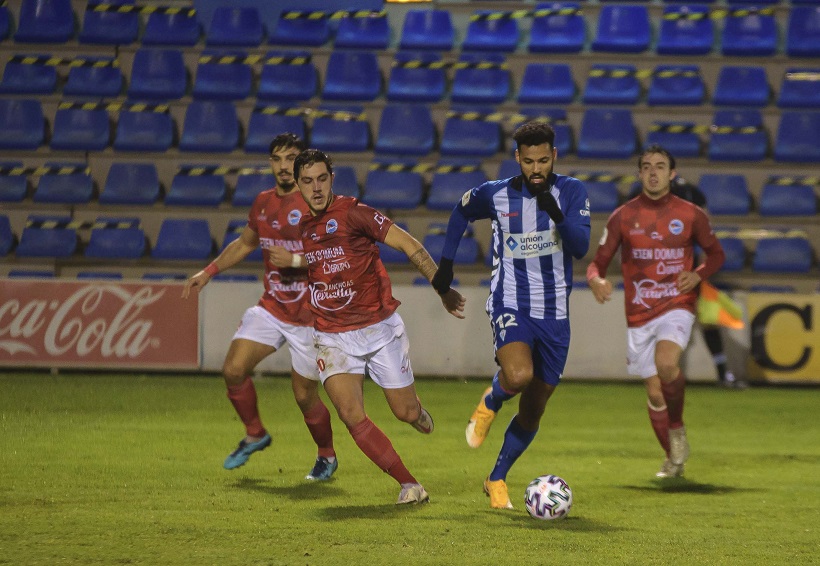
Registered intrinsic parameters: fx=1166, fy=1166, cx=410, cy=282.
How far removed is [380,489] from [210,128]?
9.99 meters

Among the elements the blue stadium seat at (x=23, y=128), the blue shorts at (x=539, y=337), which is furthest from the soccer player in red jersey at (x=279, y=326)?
the blue stadium seat at (x=23, y=128)

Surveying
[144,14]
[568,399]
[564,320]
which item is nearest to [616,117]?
[568,399]

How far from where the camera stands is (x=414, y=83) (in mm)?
16422

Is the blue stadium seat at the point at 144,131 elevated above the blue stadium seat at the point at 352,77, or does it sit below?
below

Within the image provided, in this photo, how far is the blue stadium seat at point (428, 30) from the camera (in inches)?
661

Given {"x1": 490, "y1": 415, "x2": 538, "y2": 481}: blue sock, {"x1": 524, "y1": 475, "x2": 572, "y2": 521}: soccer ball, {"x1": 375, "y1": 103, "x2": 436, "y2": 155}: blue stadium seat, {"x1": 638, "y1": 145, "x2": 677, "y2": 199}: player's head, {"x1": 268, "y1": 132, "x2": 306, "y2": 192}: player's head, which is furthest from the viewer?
{"x1": 375, "y1": 103, "x2": 436, "y2": 155}: blue stadium seat

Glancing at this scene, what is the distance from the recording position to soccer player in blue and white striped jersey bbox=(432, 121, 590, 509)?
6250 millimetres

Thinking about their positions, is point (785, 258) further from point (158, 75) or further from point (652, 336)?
point (158, 75)

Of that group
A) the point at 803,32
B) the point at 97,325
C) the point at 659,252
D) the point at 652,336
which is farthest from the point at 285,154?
the point at 803,32

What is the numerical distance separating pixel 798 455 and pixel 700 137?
8.08 metres

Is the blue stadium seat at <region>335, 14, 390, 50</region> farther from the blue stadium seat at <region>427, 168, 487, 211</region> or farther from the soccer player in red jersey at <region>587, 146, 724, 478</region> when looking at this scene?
the soccer player in red jersey at <region>587, 146, 724, 478</region>

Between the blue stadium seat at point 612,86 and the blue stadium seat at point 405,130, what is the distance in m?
2.29

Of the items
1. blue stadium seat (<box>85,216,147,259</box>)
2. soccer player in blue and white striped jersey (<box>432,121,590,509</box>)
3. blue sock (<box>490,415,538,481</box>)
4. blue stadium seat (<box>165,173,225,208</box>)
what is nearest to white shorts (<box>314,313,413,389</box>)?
soccer player in blue and white striped jersey (<box>432,121,590,509</box>)

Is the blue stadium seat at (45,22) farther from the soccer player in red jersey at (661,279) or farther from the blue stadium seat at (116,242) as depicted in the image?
the soccer player in red jersey at (661,279)
